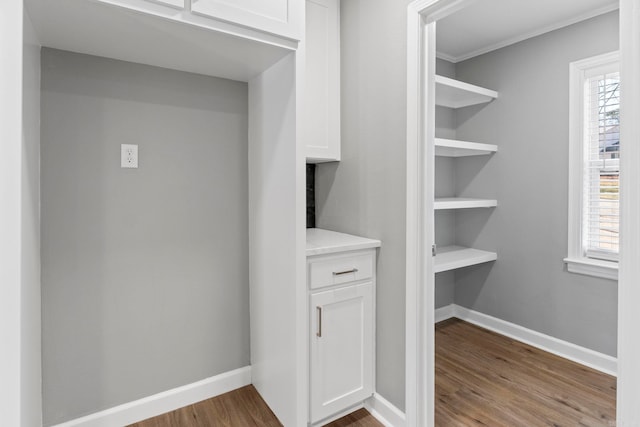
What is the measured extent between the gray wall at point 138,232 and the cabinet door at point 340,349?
579 millimetres

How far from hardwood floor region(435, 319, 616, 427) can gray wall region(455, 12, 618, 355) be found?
0.94ft

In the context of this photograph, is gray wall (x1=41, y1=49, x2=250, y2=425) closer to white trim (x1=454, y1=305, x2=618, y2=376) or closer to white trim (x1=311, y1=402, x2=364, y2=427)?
white trim (x1=311, y1=402, x2=364, y2=427)

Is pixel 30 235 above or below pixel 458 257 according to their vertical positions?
above

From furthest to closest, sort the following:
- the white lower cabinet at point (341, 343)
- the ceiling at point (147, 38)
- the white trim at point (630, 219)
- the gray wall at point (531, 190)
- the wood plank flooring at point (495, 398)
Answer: the gray wall at point (531, 190) < the wood plank flooring at point (495, 398) < the white lower cabinet at point (341, 343) < the ceiling at point (147, 38) < the white trim at point (630, 219)

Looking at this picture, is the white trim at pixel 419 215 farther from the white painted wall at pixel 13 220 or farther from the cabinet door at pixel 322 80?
the white painted wall at pixel 13 220

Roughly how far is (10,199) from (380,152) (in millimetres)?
1467

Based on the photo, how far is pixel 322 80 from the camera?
2.01 meters

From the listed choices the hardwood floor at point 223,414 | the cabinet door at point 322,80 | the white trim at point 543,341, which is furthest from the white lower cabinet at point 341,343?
the white trim at point 543,341

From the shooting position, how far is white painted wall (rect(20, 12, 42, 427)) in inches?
43.5

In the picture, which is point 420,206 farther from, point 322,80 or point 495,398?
point 495,398

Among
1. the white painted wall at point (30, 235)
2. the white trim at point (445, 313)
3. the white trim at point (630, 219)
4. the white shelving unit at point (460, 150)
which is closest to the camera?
the white trim at point (630, 219)

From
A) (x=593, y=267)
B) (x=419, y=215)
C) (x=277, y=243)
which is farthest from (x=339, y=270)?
(x=593, y=267)

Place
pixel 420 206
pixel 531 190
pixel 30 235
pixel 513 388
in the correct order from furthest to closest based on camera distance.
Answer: pixel 531 190 → pixel 513 388 → pixel 420 206 → pixel 30 235

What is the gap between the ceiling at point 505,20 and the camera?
2.30 m
